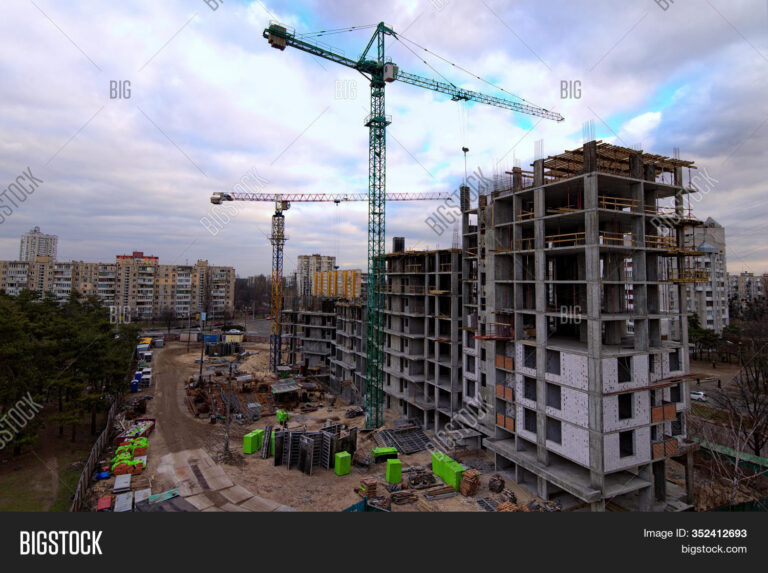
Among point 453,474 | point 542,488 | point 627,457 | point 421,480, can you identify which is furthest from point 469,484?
point 627,457

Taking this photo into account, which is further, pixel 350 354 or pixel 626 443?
pixel 350 354

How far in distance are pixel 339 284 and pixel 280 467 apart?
31.2m

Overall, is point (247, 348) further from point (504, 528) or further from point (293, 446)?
point (504, 528)

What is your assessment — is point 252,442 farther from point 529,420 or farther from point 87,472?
point 529,420

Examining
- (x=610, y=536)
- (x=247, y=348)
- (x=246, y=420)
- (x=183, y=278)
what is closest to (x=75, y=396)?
(x=246, y=420)

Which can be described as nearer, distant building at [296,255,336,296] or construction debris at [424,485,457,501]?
construction debris at [424,485,457,501]

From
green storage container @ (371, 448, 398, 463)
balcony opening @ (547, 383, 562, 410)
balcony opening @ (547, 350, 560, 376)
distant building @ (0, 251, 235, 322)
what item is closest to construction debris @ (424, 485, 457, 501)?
green storage container @ (371, 448, 398, 463)

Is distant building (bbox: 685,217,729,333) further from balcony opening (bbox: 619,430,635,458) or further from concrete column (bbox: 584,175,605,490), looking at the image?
concrete column (bbox: 584,175,605,490)

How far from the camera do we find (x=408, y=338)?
3584 centimetres

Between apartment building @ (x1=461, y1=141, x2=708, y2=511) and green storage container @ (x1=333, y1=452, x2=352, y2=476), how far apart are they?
967cm

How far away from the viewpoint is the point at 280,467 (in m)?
25.6

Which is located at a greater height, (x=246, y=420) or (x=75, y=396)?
(x=75, y=396)

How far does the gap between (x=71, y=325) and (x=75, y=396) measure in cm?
554

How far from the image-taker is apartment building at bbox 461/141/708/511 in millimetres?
18219
